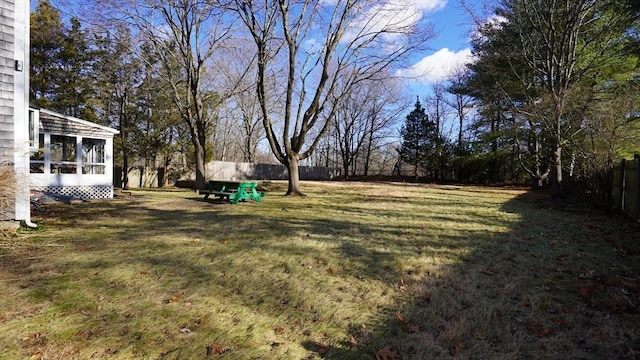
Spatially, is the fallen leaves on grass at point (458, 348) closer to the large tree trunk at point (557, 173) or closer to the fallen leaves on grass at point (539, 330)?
the fallen leaves on grass at point (539, 330)

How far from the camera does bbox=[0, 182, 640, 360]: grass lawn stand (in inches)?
112

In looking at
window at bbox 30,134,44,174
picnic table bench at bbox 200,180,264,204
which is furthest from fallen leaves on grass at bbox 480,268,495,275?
window at bbox 30,134,44,174

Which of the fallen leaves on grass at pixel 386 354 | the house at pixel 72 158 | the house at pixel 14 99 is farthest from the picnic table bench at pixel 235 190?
the fallen leaves on grass at pixel 386 354

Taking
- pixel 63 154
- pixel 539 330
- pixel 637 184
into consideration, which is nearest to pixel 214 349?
pixel 539 330

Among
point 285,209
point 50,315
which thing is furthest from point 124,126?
point 50,315

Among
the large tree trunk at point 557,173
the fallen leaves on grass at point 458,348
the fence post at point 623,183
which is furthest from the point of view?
the large tree trunk at point 557,173

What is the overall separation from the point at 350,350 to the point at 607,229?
6951mm

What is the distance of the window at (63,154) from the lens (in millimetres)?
12316

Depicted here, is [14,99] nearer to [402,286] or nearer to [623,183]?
[402,286]

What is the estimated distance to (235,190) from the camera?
11.4m

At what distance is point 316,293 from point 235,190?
8005 mm

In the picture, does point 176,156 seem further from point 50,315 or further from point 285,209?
point 50,315

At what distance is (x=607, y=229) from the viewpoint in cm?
716

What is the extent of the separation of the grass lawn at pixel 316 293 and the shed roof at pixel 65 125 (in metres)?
6.35
